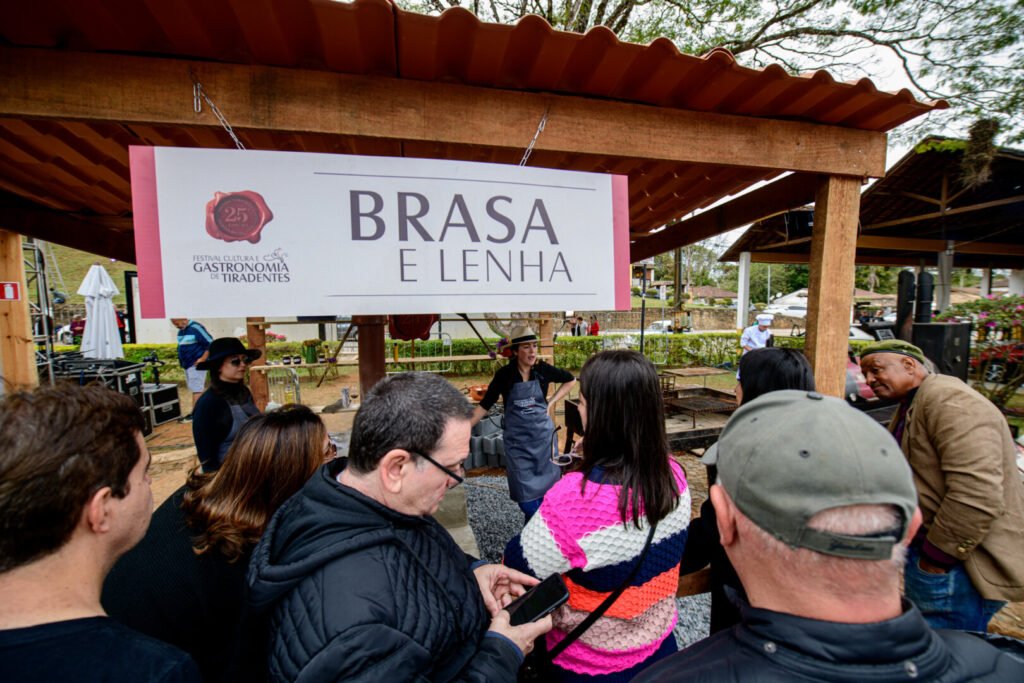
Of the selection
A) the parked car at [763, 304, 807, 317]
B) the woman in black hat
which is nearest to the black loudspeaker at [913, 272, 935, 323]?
the woman in black hat

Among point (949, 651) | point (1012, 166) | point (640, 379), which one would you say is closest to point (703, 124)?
point (640, 379)

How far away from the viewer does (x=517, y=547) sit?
4.66 feet

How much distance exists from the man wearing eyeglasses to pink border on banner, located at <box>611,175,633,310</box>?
1189mm

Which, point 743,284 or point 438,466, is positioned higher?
point 743,284

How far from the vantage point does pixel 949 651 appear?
2.38 ft

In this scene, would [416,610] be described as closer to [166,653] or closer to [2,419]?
[166,653]

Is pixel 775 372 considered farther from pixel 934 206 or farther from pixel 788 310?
pixel 788 310

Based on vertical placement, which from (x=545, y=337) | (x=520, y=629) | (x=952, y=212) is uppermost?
(x=952, y=212)

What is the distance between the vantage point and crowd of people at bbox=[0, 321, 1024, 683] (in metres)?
0.70

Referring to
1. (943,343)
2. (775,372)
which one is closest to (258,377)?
(775,372)

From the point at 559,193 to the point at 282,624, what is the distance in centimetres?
185

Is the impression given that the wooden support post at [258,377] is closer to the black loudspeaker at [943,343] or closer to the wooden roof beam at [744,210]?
the wooden roof beam at [744,210]

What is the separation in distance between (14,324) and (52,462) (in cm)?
589

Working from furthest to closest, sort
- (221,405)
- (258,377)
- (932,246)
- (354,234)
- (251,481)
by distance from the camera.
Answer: (932,246) → (258,377) → (221,405) → (354,234) → (251,481)
